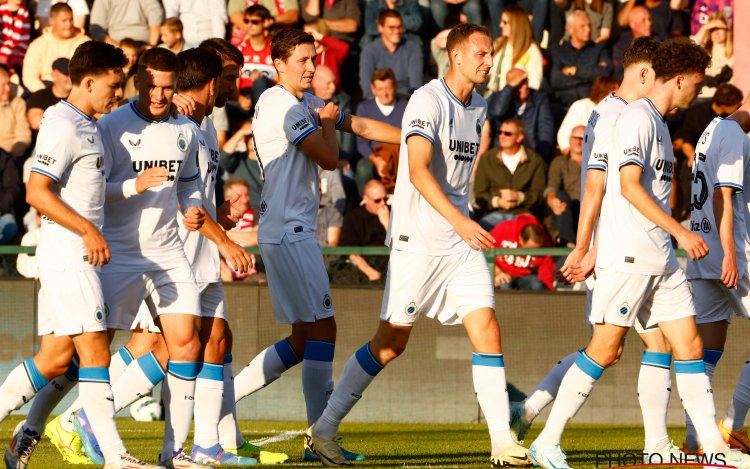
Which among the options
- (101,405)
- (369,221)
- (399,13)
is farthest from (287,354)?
(399,13)

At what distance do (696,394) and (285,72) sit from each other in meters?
3.47

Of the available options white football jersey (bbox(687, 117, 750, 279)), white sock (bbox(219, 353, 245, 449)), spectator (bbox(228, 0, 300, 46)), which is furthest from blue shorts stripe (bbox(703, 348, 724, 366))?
spectator (bbox(228, 0, 300, 46))

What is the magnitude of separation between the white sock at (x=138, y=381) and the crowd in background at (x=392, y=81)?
4899mm

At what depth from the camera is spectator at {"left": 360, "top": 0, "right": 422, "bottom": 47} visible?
17250mm

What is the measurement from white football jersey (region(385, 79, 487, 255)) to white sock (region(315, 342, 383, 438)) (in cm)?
78

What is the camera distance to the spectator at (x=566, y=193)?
14.3m

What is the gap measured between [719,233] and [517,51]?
8.08 m

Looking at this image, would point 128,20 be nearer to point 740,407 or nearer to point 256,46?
point 256,46

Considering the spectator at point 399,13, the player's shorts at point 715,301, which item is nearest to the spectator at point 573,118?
the spectator at point 399,13

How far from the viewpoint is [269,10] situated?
17.7 m

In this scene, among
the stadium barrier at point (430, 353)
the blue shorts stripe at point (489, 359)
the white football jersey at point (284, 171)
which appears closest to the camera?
the blue shorts stripe at point (489, 359)

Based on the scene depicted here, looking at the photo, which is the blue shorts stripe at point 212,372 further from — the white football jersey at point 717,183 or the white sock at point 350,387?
the white football jersey at point 717,183

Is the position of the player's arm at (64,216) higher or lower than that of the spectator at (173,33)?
lower

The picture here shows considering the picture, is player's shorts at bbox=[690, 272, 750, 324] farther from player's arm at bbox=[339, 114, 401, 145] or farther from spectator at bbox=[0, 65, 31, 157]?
spectator at bbox=[0, 65, 31, 157]
